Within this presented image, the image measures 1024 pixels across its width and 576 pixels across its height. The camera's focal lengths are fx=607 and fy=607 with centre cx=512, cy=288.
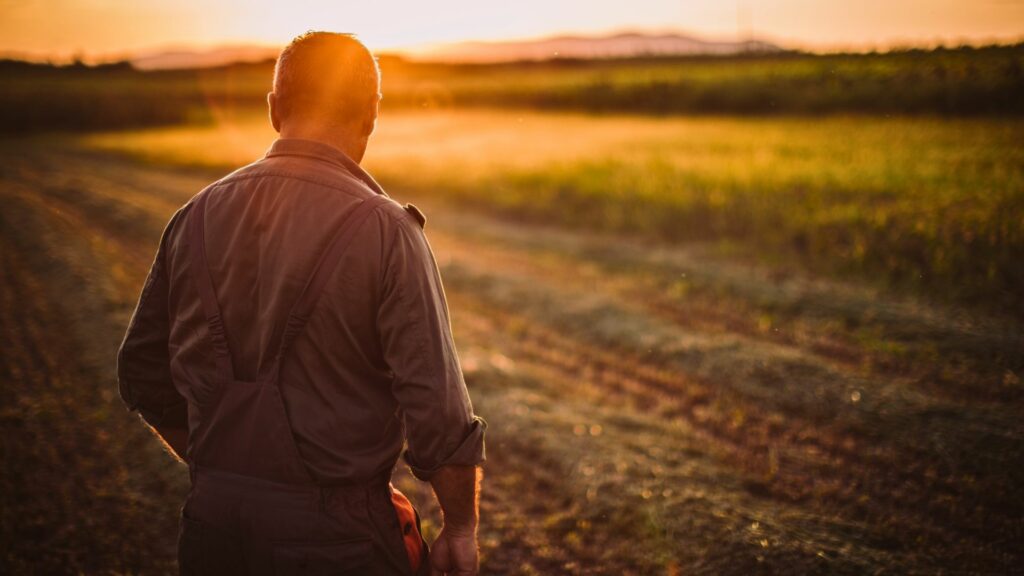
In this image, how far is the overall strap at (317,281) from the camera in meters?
1.66

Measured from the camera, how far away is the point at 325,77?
1.73 meters

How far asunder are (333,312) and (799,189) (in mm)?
12054

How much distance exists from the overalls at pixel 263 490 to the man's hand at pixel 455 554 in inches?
7.5

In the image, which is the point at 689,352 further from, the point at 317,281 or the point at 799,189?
the point at 799,189

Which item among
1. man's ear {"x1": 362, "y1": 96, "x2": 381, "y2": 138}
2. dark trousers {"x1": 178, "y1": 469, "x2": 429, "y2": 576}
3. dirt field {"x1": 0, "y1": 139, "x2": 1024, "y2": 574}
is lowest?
dirt field {"x1": 0, "y1": 139, "x2": 1024, "y2": 574}

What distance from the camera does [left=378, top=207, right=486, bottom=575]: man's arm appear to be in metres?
1.69

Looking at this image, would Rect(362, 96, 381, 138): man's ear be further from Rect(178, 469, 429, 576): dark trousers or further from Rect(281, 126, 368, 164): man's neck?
Rect(178, 469, 429, 576): dark trousers

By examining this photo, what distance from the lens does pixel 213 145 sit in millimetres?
31406

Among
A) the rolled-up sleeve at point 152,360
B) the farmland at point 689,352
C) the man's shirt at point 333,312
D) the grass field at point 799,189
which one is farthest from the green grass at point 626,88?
the rolled-up sleeve at point 152,360

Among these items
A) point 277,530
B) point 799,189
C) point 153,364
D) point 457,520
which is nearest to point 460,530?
point 457,520

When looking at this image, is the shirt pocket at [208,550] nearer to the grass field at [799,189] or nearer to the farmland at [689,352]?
the farmland at [689,352]

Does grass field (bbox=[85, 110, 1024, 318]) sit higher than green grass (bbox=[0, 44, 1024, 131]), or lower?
lower

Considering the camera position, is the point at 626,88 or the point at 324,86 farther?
the point at 626,88

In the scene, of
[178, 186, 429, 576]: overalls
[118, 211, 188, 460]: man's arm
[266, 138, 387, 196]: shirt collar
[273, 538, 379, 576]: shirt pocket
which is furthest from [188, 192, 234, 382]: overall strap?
[273, 538, 379, 576]: shirt pocket
